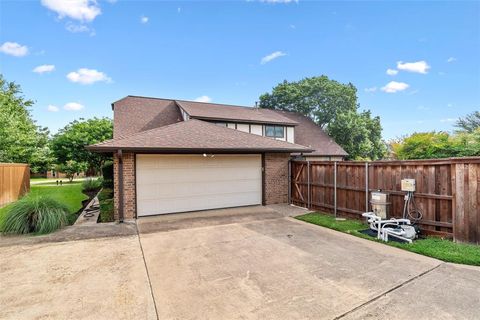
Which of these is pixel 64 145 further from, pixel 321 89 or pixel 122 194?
pixel 321 89

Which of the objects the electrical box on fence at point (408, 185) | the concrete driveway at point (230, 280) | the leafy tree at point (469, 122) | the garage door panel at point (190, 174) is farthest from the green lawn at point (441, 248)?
the leafy tree at point (469, 122)

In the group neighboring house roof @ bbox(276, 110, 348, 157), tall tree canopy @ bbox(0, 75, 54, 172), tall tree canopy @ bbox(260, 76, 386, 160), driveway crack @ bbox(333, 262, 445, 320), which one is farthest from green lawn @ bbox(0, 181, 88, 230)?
tall tree canopy @ bbox(260, 76, 386, 160)

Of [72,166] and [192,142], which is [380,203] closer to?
[192,142]

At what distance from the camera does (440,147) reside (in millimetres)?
13555

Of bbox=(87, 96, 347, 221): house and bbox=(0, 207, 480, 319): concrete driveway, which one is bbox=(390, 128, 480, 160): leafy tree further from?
bbox=(0, 207, 480, 319): concrete driveway

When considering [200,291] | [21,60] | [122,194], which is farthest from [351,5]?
[21,60]

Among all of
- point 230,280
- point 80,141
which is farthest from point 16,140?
point 230,280

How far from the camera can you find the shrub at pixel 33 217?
628 centimetres

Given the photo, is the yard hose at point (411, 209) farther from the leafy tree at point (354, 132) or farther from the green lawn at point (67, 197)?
the leafy tree at point (354, 132)

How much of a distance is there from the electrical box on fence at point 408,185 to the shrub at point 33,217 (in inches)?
369

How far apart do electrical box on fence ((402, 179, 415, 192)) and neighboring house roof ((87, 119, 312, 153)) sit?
461 cm

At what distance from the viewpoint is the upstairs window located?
55.5 feet

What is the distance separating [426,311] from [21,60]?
1040 inches

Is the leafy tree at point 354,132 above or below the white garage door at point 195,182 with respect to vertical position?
above
